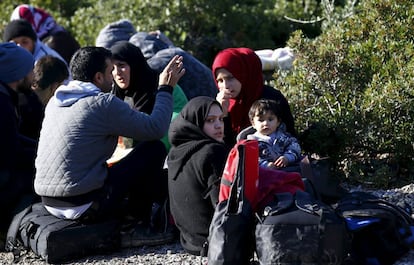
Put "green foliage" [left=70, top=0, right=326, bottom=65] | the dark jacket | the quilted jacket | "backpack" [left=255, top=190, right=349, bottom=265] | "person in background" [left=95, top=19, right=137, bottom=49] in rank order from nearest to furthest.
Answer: "backpack" [left=255, top=190, right=349, bottom=265] < the quilted jacket < the dark jacket < "person in background" [left=95, top=19, right=137, bottom=49] < "green foliage" [left=70, top=0, right=326, bottom=65]

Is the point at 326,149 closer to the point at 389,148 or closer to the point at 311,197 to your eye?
the point at 389,148

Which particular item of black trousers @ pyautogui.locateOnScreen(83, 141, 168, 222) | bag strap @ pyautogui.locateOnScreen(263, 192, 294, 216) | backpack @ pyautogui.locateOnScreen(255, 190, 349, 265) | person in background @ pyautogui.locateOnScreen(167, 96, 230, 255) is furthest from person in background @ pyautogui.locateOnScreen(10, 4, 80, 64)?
backpack @ pyautogui.locateOnScreen(255, 190, 349, 265)

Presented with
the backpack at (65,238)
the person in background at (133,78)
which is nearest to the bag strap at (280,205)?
the backpack at (65,238)

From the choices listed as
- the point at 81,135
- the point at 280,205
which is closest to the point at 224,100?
the point at 81,135

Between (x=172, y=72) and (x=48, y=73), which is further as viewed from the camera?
(x=48, y=73)

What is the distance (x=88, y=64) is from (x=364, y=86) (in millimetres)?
2098

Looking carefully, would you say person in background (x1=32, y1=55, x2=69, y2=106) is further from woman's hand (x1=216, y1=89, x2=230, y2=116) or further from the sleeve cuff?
woman's hand (x1=216, y1=89, x2=230, y2=116)

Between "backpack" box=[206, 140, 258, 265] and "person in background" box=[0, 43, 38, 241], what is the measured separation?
1853mm

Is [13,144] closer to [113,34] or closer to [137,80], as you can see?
[137,80]

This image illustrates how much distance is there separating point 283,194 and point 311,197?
17 cm

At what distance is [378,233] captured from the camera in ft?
15.8

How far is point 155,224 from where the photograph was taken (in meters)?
5.81

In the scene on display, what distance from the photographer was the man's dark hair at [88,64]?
5.82 m

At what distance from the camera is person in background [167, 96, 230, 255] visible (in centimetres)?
518
